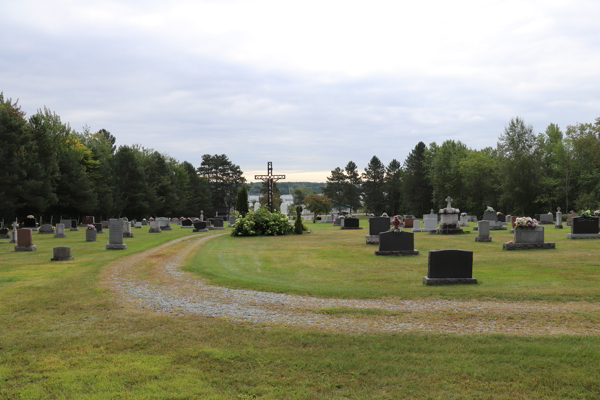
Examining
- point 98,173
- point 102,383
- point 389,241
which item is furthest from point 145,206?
point 102,383

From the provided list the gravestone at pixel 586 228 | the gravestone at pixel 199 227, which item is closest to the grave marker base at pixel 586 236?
the gravestone at pixel 586 228

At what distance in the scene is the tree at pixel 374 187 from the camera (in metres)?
95.9

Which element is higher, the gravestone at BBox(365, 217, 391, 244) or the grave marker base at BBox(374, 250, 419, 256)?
the gravestone at BBox(365, 217, 391, 244)

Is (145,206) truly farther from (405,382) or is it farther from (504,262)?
(405,382)

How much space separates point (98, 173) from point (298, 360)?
57.7m

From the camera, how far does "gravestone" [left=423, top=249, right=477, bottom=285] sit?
34.8 feet

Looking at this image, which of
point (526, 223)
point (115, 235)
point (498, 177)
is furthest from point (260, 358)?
point (498, 177)

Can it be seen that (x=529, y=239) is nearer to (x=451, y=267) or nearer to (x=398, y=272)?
(x=398, y=272)

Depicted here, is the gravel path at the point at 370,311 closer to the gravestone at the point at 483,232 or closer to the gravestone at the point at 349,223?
the gravestone at the point at 483,232

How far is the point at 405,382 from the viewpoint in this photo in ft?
15.6

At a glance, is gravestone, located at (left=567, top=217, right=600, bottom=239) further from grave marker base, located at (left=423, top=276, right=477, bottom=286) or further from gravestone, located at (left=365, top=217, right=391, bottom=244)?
grave marker base, located at (left=423, top=276, right=477, bottom=286)

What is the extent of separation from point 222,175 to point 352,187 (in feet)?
100

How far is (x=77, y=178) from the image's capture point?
47562mm

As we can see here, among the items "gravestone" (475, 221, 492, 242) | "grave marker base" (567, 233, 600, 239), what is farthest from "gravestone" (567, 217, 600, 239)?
"gravestone" (475, 221, 492, 242)
